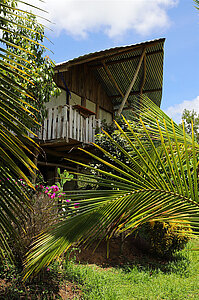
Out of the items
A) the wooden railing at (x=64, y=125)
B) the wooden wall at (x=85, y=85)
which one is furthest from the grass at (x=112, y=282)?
the wooden wall at (x=85, y=85)

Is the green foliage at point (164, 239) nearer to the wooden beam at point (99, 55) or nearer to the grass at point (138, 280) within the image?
the grass at point (138, 280)

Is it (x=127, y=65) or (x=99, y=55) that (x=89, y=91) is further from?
(x=99, y=55)

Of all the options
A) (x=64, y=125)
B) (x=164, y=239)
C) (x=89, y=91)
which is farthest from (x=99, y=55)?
(x=164, y=239)

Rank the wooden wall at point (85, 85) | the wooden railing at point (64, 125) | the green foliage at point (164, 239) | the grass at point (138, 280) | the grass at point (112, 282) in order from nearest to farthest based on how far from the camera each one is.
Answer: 1. the grass at point (112, 282)
2. the grass at point (138, 280)
3. the green foliage at point (164, 239)
4. the wooden railing at point (64, 125)
5. the wooden wall at point (85, 85)

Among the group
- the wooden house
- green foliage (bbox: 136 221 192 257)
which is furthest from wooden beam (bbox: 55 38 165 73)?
green foliage (bbox: 136 221 192 257)

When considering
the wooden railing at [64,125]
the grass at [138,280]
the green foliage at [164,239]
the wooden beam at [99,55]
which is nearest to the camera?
the grass at [138,280]

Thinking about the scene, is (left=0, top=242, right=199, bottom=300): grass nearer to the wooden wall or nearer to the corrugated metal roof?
the corrugated metal roof

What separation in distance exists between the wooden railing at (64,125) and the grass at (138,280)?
4292 millimetres

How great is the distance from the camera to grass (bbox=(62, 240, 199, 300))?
15.5 ft

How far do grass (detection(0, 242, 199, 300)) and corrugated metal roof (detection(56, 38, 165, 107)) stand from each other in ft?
20.4

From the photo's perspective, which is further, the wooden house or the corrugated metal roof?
the corrugated metal roof

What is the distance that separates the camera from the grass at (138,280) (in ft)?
15.5

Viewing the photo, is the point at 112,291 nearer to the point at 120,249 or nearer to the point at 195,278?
the point at 195,278

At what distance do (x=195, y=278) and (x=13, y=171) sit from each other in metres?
5.90
